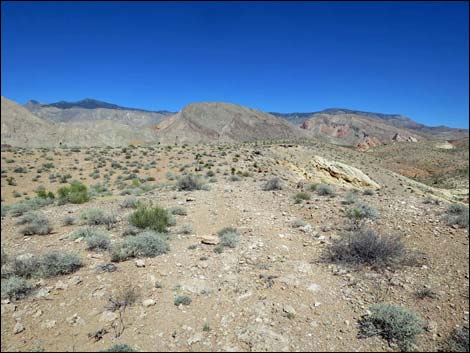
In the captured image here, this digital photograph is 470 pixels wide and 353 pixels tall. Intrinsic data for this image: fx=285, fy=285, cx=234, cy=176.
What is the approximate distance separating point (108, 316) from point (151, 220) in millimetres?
3590

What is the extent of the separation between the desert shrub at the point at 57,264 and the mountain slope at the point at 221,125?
73.0 metres

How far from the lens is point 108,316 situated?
4121 millimetres

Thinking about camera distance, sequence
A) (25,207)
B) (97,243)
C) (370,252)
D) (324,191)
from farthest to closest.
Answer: (324,191), (25,207), (97,243), (370,252)

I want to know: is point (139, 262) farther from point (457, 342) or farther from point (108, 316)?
point (457, 342)

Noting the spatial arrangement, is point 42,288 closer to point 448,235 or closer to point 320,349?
point 320,349

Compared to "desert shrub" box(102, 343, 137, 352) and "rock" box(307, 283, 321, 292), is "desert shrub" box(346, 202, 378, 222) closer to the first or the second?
"rock" box(307, 283, 321, 292)

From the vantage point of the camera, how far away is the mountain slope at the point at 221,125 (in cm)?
8412

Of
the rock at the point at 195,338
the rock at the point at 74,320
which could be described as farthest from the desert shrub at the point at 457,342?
the rock at the point at 74,320

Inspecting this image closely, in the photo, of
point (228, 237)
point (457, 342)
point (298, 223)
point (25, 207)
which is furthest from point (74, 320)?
point (25, 207)

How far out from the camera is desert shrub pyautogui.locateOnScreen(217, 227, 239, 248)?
22.0 feet

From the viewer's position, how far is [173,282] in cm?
511

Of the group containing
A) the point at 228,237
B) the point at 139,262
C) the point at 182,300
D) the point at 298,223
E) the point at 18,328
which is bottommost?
the point at 18,328

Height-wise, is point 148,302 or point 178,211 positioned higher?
point 178,211

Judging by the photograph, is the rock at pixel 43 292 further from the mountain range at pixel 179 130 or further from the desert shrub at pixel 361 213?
the mountain range at pixel 179 130
